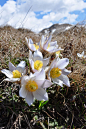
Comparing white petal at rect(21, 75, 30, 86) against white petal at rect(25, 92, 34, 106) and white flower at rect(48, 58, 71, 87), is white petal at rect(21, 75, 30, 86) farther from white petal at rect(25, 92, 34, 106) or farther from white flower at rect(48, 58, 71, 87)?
white flower at rect(48, 58, 71, 87)

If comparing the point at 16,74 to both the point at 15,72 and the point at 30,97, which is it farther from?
the point at 30,97

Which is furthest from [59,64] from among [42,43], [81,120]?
[81,120]

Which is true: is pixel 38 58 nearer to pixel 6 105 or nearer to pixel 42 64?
pixel 42 64

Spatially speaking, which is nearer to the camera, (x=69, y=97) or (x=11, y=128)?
(x=11, y=128)

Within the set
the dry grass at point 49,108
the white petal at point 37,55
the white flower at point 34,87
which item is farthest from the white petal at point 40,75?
the dry grass at point 49,108

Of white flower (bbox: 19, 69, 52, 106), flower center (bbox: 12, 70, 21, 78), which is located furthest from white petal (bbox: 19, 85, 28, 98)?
flower center (bbox: 12, 70, 21, 78)

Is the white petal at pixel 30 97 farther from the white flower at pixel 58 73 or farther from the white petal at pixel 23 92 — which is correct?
the white flower at pixel 58 73
